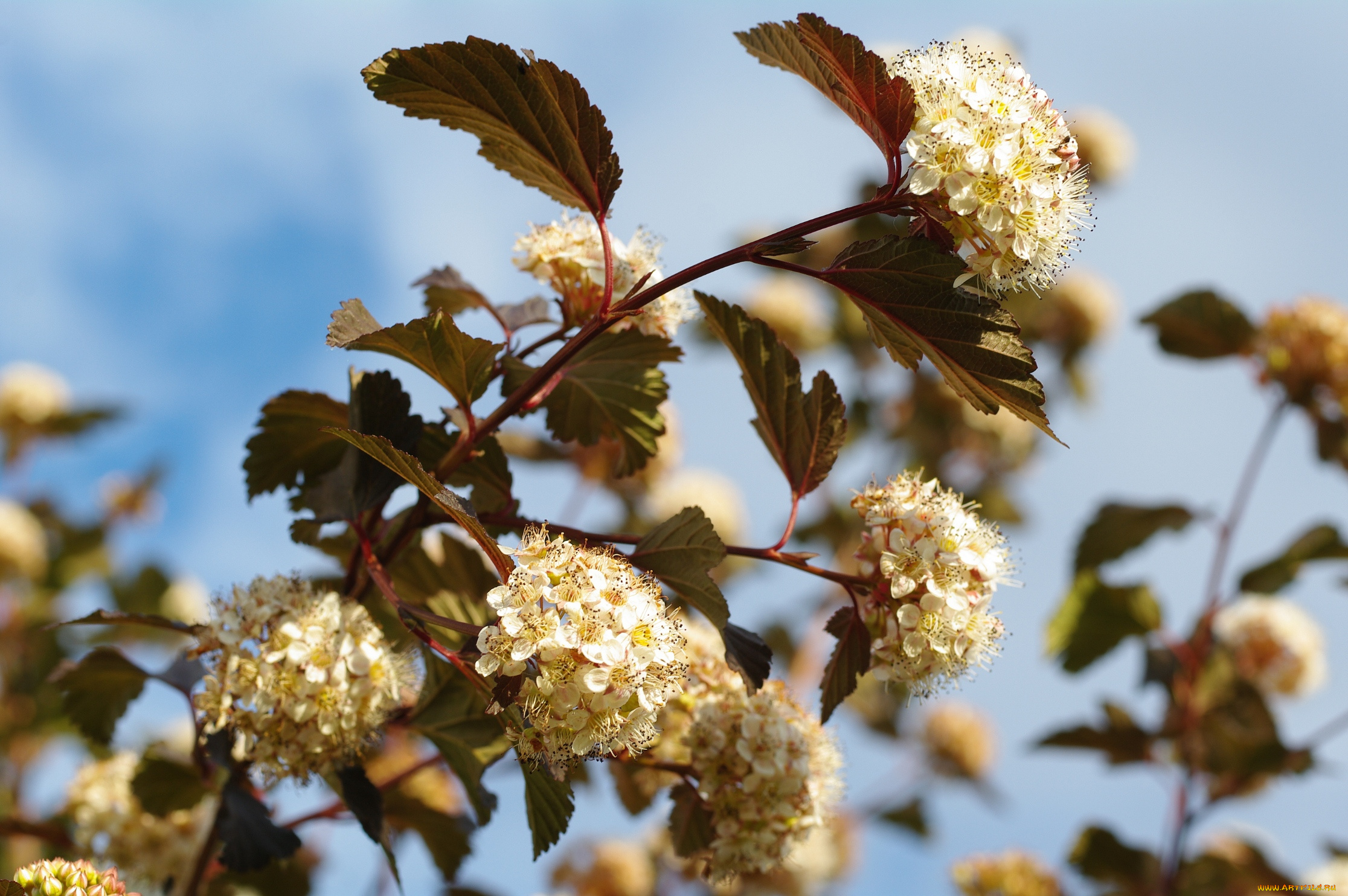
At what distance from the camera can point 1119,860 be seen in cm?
357

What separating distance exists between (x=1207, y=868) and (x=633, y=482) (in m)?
2.90

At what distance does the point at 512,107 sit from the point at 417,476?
59 cm

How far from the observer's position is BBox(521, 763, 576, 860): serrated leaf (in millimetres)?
1502

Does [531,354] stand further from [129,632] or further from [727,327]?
[129,632]

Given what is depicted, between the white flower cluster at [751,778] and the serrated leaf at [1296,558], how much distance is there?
250cm

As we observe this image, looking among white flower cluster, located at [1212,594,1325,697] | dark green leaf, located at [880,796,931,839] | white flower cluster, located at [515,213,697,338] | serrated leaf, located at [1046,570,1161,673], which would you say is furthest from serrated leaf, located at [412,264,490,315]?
white flower cluster, located at [1212,594,1325,697]

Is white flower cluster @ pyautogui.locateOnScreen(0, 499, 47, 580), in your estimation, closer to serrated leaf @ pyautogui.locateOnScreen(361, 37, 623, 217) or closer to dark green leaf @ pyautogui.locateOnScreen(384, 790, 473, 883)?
dark green leaf @ pyautogui.locateOnScreen(384, 790, 473, 883)

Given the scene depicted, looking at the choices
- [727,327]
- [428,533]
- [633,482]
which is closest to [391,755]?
[428,533]

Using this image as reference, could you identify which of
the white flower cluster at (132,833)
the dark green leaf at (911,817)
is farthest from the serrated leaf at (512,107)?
the dark green leaf at (911,817)

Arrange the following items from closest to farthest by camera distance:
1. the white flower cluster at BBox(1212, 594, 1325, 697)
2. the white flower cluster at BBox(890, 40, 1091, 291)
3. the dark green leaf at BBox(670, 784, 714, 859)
Answer: the white flower cluster at BBox(890, 40, 1091, 291) < the dark green leaf at BBox(670, 784, 714, 859) < the white flower cluster at BBox(1212, 594, 1325, 697)

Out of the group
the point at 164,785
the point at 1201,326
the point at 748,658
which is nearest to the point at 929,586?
the point at 748,658

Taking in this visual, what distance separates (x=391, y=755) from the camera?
3.43m

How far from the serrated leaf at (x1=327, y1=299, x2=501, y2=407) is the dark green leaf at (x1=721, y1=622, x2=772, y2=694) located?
543 millimetres

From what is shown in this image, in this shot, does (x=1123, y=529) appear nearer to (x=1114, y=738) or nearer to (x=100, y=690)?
(x=1114, y=738)
